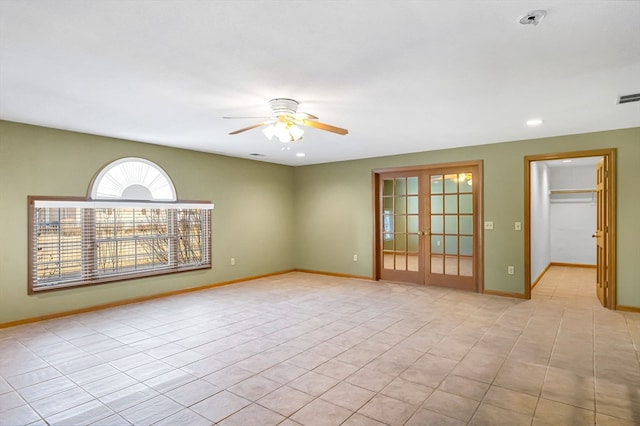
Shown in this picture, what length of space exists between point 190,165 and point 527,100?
493cm

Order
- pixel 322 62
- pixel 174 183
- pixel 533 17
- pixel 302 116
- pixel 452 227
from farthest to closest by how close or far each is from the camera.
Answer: pixel 452 227, pixel 174 183, pixel 302 116, pixel 322 62, pixel 533 17

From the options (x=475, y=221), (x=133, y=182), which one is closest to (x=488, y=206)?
(x=475, y=221)

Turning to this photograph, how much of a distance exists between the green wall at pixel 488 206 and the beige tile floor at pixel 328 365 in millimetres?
702

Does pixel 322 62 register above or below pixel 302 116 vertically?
above

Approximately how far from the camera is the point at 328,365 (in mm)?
3107

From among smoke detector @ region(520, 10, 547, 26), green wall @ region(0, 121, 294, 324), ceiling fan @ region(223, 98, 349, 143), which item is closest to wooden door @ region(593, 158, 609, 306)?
smoke detector @ region(520, 10, 547, 26)

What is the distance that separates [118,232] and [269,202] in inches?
119

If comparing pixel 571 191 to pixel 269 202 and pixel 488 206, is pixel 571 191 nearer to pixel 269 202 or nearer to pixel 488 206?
pixel 488 206

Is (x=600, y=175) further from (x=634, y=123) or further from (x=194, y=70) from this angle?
(x=194, y=70)

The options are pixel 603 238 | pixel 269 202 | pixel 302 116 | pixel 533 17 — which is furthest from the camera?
pixel 269 202

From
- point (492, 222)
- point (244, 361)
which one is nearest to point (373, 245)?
point (492, 222)

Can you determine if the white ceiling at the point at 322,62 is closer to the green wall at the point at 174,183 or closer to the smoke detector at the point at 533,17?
the smoke detector at the point at 533,17

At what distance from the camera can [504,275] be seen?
5555mm

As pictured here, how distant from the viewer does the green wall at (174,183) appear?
424 centimetres
